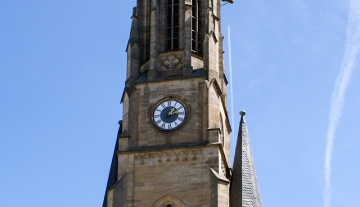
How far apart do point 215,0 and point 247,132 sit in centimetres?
739

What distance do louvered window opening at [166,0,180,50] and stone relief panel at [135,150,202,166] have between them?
6526 mm

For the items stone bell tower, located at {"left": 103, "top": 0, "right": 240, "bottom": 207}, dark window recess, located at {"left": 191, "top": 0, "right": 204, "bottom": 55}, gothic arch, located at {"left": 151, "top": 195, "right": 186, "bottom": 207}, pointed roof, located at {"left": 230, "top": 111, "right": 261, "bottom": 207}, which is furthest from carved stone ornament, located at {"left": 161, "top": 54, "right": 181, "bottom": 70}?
gothic arch, located at {"left": 151, "top": 195, "right": 186, "bottom": 207}

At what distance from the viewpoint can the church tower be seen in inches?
1949

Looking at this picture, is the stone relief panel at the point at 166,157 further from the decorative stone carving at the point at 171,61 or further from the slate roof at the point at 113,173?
the decorative stone carving at the point at 171,61

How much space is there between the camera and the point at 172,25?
182 ft

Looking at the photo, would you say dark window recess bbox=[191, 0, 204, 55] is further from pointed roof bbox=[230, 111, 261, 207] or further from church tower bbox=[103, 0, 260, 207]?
pointed roof bbox=[230, 111, 261, 207]

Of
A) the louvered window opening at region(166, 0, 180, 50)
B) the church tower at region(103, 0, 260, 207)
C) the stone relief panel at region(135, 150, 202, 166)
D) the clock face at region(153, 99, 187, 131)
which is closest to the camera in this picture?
the church tower at region(103, 0, 260, 207)

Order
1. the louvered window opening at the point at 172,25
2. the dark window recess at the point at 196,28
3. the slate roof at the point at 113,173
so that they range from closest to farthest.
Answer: the slate roof at the point at 113,173 → the dark window recess at the point at 196,28 → the louvered window opening at the point at 172,25

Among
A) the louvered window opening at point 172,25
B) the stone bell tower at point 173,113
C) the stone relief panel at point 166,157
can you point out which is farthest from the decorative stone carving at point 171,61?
the stone relief panel at point 166,157

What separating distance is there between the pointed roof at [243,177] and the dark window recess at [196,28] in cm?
402

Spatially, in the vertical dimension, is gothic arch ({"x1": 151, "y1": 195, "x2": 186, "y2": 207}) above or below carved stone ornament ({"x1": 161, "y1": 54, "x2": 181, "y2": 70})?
below

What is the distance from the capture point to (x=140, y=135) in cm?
5153

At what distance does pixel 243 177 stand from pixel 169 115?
15.1 feet

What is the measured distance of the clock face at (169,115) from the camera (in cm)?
5150
